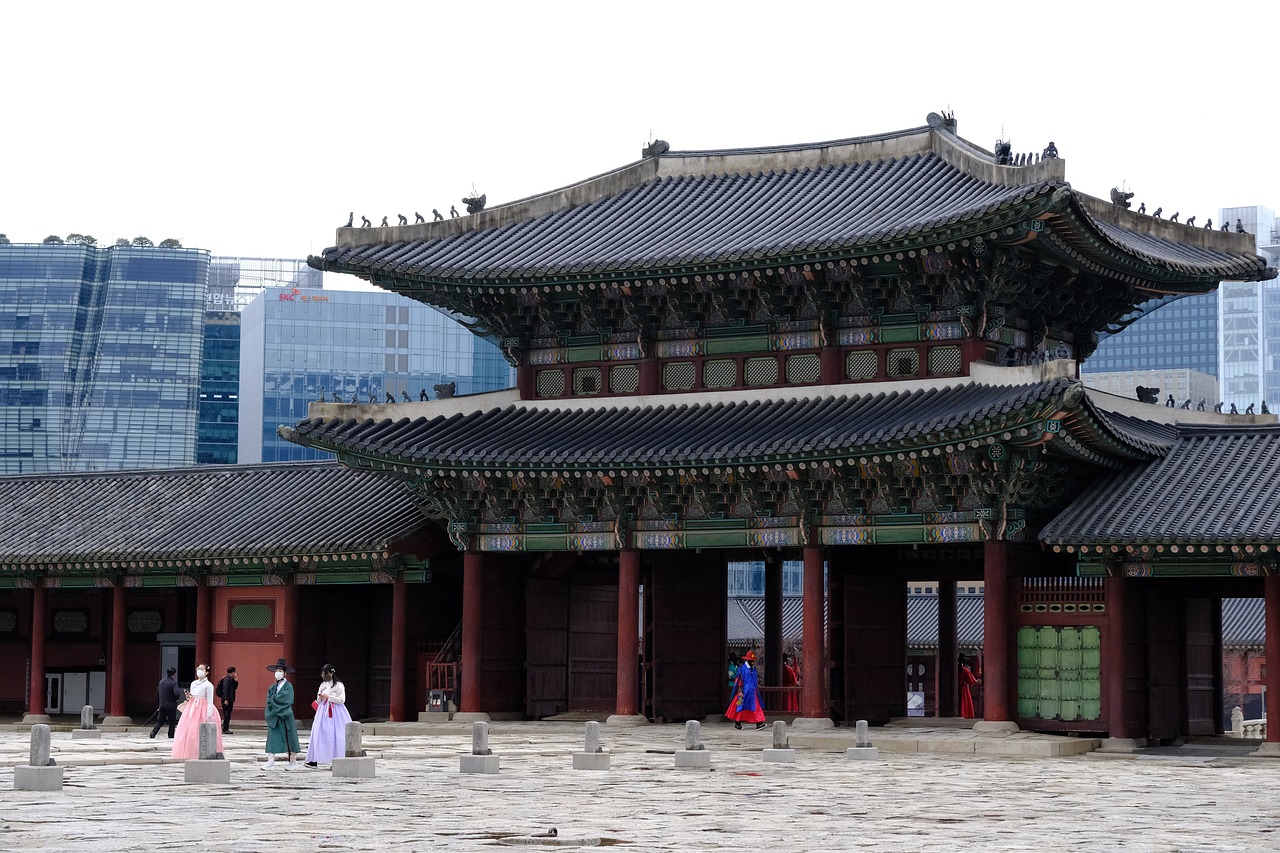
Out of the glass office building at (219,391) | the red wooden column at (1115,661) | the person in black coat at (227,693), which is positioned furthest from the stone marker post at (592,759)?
the glass office building at (219,391)

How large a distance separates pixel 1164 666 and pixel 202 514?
2179 centimetres

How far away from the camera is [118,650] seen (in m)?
42.7

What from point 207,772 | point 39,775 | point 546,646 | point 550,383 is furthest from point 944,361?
point 39,775

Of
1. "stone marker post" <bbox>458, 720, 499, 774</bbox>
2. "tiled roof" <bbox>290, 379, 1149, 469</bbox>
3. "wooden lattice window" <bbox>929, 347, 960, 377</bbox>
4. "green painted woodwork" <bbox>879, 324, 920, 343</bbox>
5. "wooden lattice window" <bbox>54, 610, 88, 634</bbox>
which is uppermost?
"green painted woodwork" <bbox>879, 324, 920, 343</bbox>

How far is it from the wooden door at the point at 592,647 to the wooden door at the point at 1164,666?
1193 centimetres

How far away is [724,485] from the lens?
35.9m

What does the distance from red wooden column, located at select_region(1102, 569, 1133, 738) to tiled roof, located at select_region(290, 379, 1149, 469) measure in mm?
2781

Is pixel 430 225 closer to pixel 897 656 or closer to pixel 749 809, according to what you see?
pixel 897 656

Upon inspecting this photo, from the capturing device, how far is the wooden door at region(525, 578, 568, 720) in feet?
129

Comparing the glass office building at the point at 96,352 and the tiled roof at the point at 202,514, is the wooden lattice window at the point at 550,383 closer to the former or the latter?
the tiled roof at the point at 202,514

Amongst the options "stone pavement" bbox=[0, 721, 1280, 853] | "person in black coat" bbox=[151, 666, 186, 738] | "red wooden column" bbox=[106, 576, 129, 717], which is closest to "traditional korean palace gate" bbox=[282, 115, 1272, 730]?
"stone pavement" bbox=[0, 721, 1280, 853]

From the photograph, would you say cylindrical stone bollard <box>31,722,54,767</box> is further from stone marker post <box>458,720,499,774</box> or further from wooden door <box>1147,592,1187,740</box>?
wooden door <box>1147,592,1187,740</box>

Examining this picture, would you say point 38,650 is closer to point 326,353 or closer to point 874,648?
point 874,648

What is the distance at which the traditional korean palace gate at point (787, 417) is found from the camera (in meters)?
Result: 33.3
